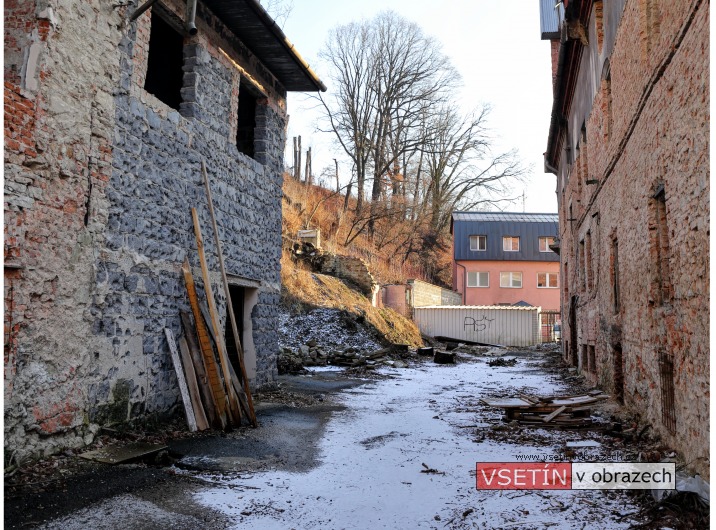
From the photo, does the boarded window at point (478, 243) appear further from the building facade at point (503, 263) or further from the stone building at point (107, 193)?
the stone building at point (107, 193)

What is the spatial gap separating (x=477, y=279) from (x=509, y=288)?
229 cm

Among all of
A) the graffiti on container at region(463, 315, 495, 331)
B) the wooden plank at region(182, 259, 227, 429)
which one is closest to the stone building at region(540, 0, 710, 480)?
the wooden plank at region(182, 259, 227, 429)

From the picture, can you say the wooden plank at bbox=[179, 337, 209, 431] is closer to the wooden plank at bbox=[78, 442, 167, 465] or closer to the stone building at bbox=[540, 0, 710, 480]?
the wooden plank at bbox=[78, 442, 167, 465]

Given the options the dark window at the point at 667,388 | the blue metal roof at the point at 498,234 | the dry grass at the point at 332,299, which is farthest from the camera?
the blue metal roof at the point at 498,234

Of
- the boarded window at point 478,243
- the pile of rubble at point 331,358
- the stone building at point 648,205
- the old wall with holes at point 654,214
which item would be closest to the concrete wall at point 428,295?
the boarded window at point 478,243

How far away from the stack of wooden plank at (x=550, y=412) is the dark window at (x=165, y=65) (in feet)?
22.5

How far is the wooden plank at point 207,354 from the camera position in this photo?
23.4 feet

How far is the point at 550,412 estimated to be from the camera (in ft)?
26.9

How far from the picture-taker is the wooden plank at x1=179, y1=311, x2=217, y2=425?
7199mm

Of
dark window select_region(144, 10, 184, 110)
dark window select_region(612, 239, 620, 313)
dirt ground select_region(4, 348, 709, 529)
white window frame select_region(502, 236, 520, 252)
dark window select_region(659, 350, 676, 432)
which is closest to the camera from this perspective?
dirt ground select_region(4, 348, 709, 529)

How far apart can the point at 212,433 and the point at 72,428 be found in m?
1.62

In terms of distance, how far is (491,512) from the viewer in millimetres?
4492

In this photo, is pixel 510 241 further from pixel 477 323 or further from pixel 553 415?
pixel 553 415

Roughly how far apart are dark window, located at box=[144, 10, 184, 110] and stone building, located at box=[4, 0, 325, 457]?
0.02 m
